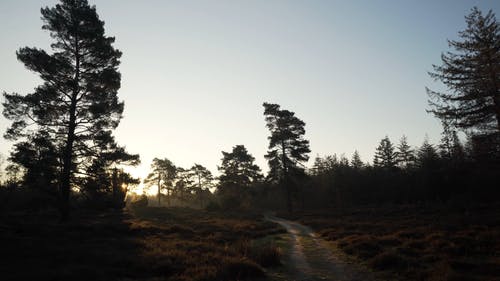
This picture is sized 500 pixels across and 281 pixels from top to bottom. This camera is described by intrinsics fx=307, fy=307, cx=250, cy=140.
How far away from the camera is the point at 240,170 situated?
61.9m

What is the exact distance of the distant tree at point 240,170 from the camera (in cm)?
6144

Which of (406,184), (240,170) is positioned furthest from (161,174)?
(406,184)

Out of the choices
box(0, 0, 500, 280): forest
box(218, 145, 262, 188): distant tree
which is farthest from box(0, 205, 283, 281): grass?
box(218, 145, 262, 188): distant tree

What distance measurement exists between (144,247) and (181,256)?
10.6 ft

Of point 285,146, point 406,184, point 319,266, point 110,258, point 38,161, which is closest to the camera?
point 110,258

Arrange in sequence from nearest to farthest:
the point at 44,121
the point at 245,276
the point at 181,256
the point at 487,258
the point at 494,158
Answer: the point at 245,276
the point at 487,258
the point at 181,256
the point at 44,121
the point at 494,158

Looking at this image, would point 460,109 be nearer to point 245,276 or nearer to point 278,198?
point 245,276

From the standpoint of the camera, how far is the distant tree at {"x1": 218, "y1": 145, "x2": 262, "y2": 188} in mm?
61438

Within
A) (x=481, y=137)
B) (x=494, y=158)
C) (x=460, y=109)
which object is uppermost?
(x=460, y=109)

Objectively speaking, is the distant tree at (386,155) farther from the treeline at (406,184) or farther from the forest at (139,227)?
the forest at (139,227)

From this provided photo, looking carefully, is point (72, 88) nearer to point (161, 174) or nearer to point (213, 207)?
point (213, 207)

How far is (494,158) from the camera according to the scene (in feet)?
72.5

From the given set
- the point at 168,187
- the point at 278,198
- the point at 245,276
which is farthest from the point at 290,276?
the point at 168,187

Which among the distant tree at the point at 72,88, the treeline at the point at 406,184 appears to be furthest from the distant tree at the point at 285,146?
the distant tree at the point at 72,88
